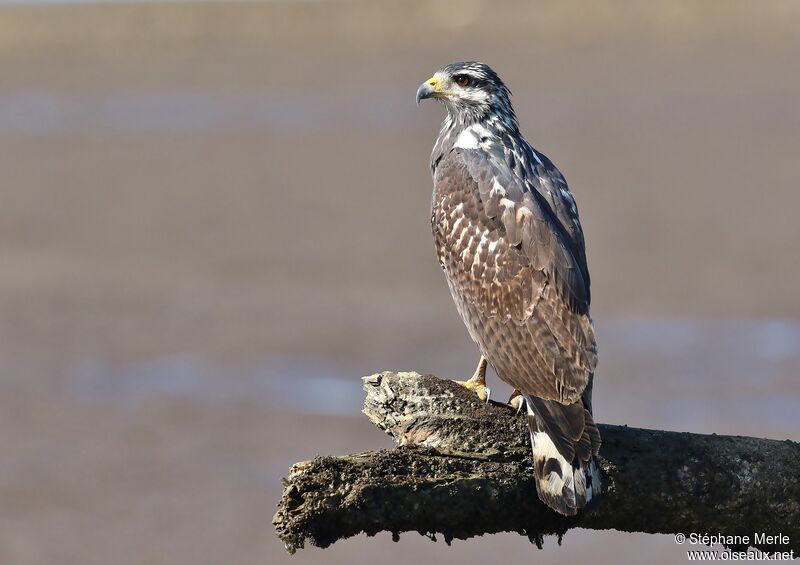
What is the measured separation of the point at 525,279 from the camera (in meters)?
6.83

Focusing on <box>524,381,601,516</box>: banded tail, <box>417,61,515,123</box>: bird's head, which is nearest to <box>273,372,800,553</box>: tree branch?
<box>524,381,601,516</box>: banded tail

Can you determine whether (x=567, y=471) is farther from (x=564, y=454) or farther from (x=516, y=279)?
(x=516, y=279)

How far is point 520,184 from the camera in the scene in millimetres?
7375

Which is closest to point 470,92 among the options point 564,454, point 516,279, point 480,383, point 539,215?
point 539,215

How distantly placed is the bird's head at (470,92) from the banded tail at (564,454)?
256 cm

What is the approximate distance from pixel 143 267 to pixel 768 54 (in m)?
20.4

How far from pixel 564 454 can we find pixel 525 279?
4.62 ft

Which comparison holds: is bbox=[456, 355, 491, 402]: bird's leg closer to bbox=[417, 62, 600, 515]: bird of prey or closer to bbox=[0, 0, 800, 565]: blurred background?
bbox=[417, 62, 600, 515]: bird of prey

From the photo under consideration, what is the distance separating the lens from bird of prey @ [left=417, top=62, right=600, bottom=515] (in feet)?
19.0

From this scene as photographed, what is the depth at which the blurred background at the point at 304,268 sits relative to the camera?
13312 millimetres

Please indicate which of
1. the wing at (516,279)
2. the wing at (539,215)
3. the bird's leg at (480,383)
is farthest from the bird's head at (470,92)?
the bird's leg at (480,383)

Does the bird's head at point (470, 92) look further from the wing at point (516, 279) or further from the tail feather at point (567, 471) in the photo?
the tail feather at point (567, 471)

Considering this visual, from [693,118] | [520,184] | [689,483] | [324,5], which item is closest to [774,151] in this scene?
[693,118]

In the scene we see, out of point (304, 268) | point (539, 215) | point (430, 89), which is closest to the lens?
point (539, 215)
